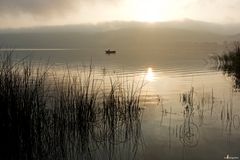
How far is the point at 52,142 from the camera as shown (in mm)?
7406

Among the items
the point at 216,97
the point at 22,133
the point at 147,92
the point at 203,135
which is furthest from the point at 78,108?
the point at 147,92

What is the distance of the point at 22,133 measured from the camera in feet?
22.3

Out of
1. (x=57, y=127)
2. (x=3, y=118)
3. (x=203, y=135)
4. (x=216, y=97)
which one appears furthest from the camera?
(x=216, y=97)


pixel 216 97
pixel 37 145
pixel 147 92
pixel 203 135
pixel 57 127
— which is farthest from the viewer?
pixel 147 92

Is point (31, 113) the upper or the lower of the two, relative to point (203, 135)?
upper

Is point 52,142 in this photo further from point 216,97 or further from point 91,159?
point 216,97

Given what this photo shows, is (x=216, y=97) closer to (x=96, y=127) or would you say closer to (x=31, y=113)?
(x=96, y=127)

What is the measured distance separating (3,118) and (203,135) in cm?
470

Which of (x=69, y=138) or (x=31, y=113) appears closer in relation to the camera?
(x=31, y=113)

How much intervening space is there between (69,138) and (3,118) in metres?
1.82

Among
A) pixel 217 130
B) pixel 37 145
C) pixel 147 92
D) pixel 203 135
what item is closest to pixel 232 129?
pixel 217 130

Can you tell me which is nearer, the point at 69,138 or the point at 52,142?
the point at 52,142

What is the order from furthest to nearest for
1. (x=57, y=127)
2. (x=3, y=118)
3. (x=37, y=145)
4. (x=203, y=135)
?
(x=203, y=135)
(x=57, y=127)
(x=37, y=145)
(x=3, y=118)

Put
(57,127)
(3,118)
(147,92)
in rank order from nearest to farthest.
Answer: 1. (3,118)
2. (57,127)
3. (147,92)
